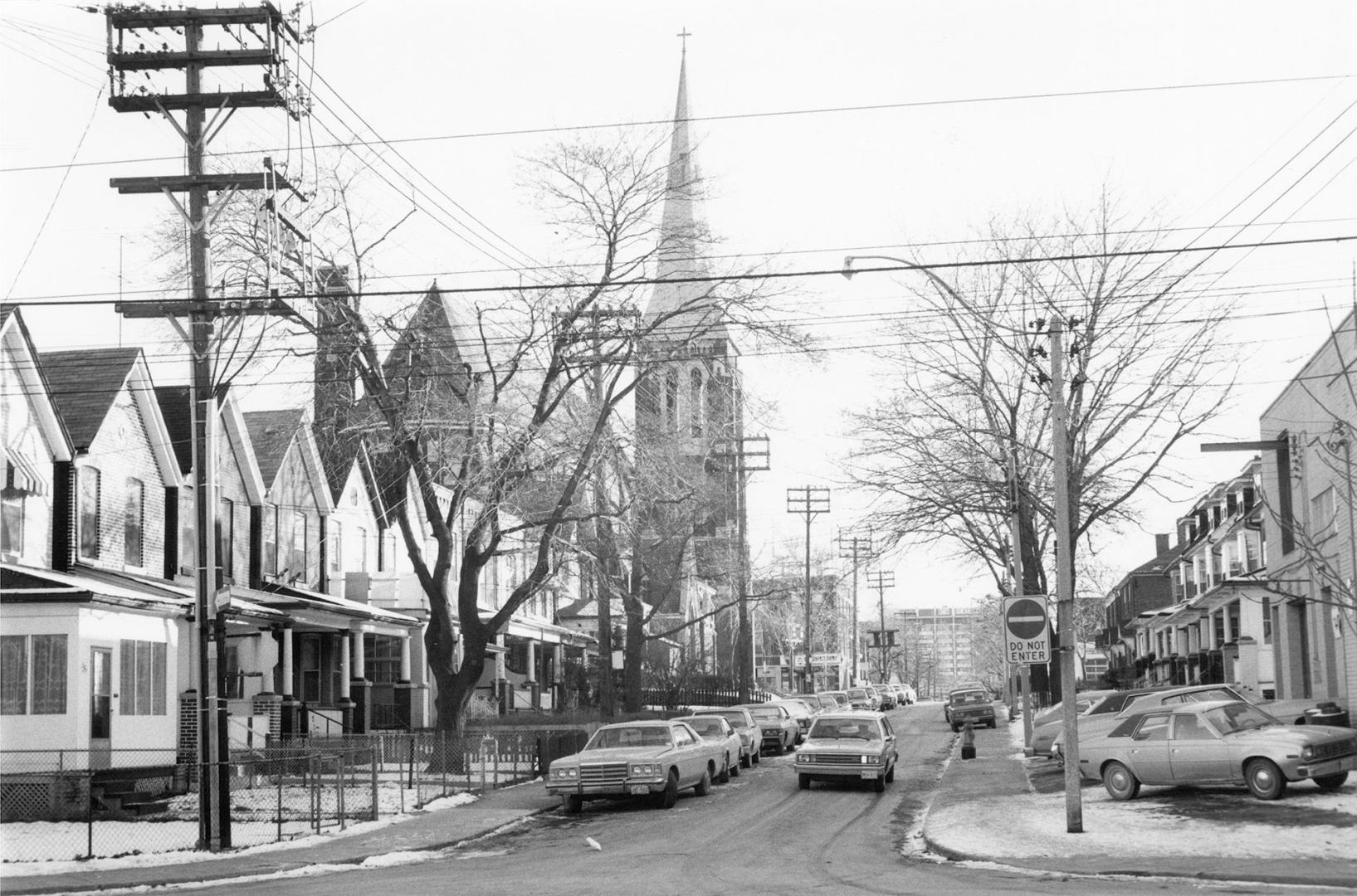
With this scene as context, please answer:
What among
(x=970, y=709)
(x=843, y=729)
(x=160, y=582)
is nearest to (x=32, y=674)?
(x=160, y=582)

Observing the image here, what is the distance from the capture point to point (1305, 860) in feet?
51.7

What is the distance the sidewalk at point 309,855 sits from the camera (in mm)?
16906

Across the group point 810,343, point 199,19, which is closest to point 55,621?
point 199,19

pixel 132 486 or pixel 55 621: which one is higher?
pixel 132 486

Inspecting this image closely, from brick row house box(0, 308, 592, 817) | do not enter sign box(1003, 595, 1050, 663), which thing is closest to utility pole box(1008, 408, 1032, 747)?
brick row house box(0, 308, 592, 817)

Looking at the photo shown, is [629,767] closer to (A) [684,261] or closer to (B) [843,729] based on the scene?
(B) [843,729]

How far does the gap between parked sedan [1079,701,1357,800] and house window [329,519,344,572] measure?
25.8 m

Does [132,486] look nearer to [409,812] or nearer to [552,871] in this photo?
[409,812]

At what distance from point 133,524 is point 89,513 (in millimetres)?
1870

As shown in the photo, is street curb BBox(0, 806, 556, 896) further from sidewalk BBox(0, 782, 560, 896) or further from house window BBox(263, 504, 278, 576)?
house window BBox(263, 504, 278, 576)

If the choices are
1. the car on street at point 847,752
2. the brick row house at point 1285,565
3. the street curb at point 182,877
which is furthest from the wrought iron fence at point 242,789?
the brick row house at point 1285,565

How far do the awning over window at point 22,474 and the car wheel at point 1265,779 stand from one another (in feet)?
72.1

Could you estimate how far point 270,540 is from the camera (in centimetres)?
3841

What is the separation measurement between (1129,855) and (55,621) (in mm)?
18142
